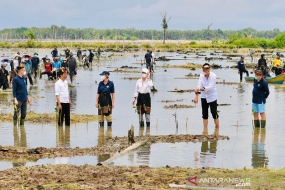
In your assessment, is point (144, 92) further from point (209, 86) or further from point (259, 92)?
point (259, 92)

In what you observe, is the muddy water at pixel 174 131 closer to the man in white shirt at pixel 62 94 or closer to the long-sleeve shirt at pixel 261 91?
the man in white shirt at pixel 62 94

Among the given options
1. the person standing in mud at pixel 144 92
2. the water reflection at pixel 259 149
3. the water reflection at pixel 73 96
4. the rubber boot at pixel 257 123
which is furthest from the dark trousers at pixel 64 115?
the water reflection at pixel 73 96

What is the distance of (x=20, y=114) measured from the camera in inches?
744

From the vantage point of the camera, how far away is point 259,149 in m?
14.2

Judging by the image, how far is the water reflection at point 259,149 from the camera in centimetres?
1245

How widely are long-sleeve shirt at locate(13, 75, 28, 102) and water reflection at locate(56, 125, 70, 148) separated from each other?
117 cm

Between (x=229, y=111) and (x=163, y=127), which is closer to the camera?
(x=163, y=127)

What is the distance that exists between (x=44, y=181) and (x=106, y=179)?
2.92 ft

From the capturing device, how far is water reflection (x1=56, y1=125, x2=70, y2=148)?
1474cm

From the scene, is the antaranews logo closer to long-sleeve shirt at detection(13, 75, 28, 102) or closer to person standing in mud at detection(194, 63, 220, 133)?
person standing in mud at detection(194, 63, 220, 133)

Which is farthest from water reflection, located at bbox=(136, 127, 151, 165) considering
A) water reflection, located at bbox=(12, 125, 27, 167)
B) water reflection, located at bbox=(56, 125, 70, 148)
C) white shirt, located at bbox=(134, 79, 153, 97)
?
white shirt, located at bbox=(134, 79, 153, 97)

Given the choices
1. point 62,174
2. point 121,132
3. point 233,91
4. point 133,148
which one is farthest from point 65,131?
point 233,91

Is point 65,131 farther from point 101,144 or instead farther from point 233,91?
point 233,91

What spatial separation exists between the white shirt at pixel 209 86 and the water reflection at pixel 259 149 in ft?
4.64
